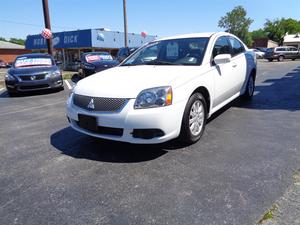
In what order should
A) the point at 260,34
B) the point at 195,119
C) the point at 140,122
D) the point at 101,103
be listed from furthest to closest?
the point at 260,34
the point at 195,119
the point at 101,103
the point at 140,122

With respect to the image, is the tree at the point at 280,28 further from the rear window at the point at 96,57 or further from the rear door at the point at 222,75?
the rear door at the point at 222,75

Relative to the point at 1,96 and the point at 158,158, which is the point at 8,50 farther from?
the point at 158,158

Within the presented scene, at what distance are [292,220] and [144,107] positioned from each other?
185 centimetres

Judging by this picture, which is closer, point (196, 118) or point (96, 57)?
point (196, 118)

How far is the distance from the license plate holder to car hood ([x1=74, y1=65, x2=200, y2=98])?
30 centimetres

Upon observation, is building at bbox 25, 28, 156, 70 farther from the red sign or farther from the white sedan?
the white sedan

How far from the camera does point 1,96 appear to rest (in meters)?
9.48

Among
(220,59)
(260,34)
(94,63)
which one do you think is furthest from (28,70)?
(260,34)

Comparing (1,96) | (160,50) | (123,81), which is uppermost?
(160,50)

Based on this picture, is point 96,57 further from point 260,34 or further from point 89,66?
point 260,34

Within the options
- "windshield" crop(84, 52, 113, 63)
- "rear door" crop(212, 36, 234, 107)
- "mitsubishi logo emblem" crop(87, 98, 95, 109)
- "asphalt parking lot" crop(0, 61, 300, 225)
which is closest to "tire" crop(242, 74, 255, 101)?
"rear door" crop(212, 36, 234, 107)

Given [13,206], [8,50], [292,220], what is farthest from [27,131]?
[8,50]

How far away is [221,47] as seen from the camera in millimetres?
4789

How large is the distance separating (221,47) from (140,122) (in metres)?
2.48
